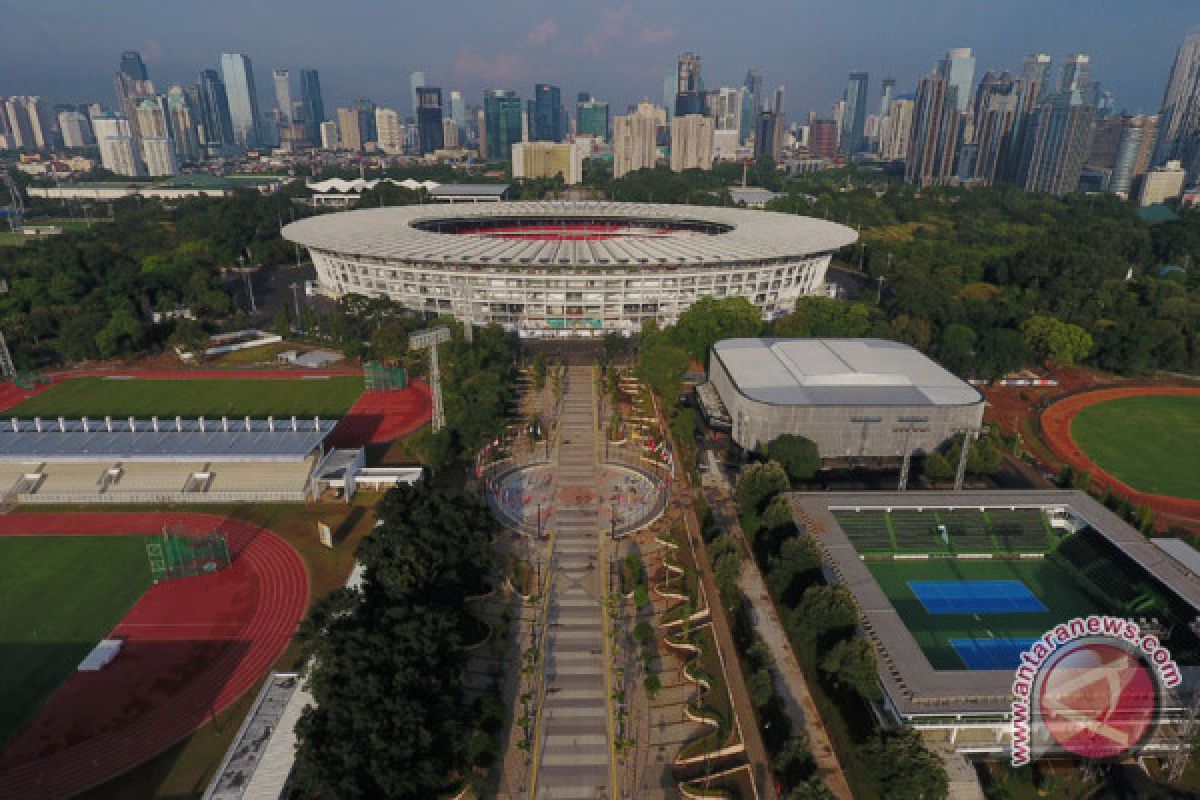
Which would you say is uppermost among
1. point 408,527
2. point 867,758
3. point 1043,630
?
point 408,527

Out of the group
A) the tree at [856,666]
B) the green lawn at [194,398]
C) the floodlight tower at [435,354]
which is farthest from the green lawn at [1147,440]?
the green lawn at [194,398]

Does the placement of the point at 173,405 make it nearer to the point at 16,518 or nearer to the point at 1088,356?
the point at 16,518

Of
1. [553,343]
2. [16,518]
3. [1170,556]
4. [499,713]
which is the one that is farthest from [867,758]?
[553,343]

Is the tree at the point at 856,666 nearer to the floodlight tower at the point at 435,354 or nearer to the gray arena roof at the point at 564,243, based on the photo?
the floodlight tower at the point at 435,354

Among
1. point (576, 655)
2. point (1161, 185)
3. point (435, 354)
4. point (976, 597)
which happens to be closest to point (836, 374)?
point (976, 597)

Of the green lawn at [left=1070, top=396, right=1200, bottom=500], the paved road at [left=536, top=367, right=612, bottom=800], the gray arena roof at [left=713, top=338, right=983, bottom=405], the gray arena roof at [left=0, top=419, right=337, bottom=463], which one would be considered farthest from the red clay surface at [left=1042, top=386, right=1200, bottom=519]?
the gray arena roof at [left=0, top=419, right=337, bottom=463]

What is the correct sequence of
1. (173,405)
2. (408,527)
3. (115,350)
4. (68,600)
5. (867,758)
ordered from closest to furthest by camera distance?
(867,758) → (408,527) → (68,600) → (173,405) → (115,350)

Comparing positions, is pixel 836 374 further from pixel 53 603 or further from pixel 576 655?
pixel 53 603

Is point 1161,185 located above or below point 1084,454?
above
